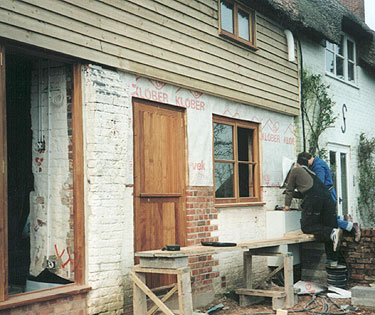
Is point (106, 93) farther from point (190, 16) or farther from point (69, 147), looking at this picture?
point (190, 16)

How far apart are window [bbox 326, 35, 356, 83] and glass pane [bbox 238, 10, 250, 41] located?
3731mm

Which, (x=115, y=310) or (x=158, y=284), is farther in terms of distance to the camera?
(x=158, y=284)

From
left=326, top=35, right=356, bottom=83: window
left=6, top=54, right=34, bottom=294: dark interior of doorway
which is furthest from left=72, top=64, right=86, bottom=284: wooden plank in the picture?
left=326, top=35, right=356, bottom=83: window

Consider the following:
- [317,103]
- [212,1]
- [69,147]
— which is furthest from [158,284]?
[317,103]

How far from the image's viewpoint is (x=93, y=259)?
578cm

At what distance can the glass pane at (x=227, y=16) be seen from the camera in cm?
863

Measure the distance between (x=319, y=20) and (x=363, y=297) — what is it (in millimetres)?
6007

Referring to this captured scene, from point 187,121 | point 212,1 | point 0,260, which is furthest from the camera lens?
point 212,1

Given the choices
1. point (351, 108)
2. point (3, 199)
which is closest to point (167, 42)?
point (3, 199)

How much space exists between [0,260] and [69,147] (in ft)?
4.91

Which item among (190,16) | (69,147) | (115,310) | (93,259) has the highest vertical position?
(190,16)

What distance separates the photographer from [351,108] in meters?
13.4

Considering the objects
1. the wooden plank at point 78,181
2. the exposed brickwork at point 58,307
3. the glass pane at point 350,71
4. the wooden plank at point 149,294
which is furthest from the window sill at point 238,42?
the glass pane at point 350,71

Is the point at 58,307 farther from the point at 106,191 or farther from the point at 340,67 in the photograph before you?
the point at 340,67
